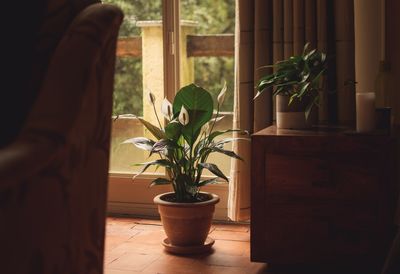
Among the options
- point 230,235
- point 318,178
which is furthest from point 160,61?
point 318,178

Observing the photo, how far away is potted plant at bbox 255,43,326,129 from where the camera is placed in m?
2.31

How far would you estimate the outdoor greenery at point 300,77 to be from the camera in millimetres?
2299

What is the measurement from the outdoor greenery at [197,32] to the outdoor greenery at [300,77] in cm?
76

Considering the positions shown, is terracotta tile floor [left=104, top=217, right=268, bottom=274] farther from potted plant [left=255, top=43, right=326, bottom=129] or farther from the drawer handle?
potted plant [left=255, top=43, right=326, bottom=129]

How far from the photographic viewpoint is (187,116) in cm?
249

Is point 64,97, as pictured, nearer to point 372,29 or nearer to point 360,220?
point 360,220

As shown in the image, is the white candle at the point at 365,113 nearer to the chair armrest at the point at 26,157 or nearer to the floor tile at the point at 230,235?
the floor tile at the point at 230,235

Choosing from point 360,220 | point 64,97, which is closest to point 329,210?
point 360,220

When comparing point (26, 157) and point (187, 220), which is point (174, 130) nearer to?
point (187, 220)

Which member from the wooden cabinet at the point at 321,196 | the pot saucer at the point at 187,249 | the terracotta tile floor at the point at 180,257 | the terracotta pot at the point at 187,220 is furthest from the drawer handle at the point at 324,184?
the pot saucer at the point at 187,249

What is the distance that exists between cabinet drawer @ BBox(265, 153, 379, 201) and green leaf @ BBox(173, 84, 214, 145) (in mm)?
378

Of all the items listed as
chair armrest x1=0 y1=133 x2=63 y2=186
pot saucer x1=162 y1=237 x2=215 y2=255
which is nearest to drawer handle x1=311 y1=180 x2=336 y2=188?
pot saucer x1=162 y1=237 x2=215 y2=255

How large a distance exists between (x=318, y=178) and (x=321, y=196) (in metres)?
0.06

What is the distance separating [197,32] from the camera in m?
3.15
